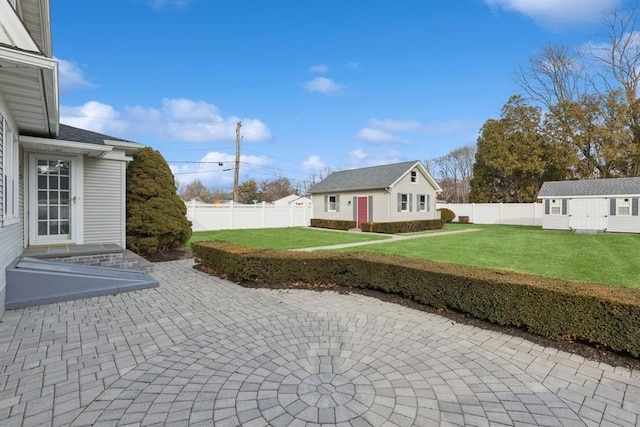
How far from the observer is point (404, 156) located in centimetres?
5100

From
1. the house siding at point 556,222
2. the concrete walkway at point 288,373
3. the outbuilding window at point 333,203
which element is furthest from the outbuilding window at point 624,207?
the concrete walkway at point 288,373

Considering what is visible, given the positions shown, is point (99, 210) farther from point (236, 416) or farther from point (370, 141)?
point (370, 141)

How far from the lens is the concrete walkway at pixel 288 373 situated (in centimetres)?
247

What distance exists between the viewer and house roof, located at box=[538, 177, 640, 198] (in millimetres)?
17734

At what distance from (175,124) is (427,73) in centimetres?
2192

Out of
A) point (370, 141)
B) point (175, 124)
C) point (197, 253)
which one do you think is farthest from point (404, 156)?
point (197, 253)

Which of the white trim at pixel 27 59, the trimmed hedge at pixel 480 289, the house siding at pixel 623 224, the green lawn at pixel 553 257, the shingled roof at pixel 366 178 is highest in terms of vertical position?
the shingled roof at pixel 366 178

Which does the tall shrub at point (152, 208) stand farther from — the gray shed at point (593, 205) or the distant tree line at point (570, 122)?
the distant tree line at point (570, 122)

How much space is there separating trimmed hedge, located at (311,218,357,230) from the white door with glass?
15.2m

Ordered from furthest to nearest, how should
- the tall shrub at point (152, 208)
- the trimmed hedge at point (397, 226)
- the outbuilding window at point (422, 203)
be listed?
the outbuilding window at point (422, 203)
the trimmed hedge at point (397, 226)
the tall shrub at point (152, 208)

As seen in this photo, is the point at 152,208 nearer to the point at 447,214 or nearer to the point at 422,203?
the point at 422,203

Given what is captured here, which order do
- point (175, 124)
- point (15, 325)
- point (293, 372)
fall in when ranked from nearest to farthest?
point (293, 372) < point (15, 325) < point (175, 124)

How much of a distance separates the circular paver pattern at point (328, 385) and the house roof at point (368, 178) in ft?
54.5

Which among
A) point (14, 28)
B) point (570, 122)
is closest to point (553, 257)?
point (14, 28)
